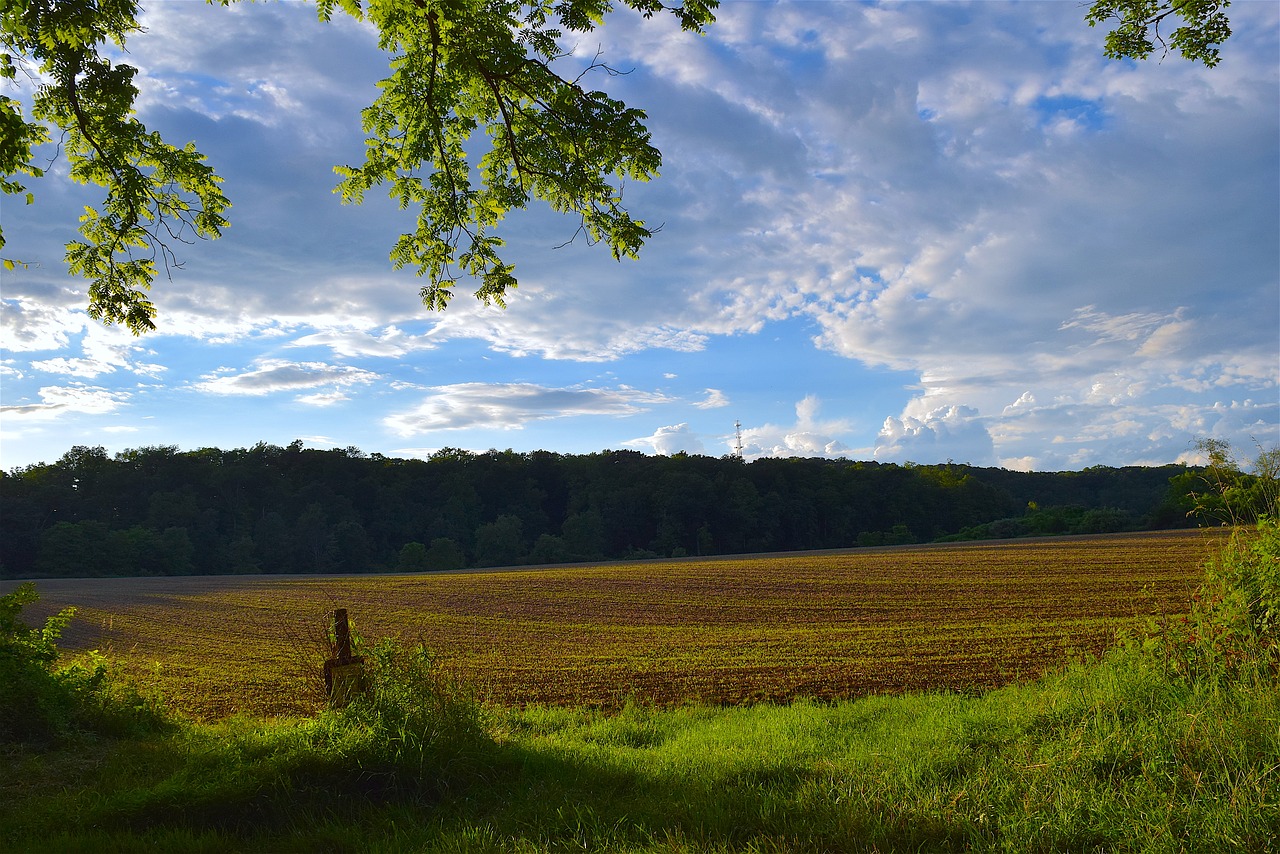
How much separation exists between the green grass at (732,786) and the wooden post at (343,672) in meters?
0.28

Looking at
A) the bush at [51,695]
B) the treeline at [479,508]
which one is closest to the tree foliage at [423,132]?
the bush at [51,695]

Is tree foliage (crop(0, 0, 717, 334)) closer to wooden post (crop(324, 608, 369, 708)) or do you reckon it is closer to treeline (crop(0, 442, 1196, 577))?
wooden post (crop(324, 608, 369, 708))

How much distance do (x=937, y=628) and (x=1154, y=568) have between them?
698 inches

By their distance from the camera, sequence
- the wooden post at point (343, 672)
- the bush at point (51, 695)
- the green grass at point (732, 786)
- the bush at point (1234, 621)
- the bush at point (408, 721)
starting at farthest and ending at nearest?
1. the bush at point (51, 695)
2. the wooden post at point (343, 672)
3. the bush at point (1234, 621)
4. the bush at point (408, 721)
5. the green grass at point (732, 786)

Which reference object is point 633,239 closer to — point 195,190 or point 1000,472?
point 195,190

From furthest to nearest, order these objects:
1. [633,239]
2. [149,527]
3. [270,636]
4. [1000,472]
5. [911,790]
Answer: [1000,472], [149,527], [270,636], [633,239], [911,790]

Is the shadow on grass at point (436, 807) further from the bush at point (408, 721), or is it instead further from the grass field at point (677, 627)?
the grass field at point (677, 627)

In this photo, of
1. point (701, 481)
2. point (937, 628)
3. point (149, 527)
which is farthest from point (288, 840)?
point (701, 481)

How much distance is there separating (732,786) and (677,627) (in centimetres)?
1394

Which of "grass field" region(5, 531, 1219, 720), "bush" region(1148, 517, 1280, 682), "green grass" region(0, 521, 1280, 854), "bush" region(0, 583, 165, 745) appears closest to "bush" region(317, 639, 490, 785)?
"green grass" region(0, 521, 1280, 854)

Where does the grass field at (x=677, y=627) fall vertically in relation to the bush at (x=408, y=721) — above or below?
below

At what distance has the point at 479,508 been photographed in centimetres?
7938

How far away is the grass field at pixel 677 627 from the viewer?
1112cm

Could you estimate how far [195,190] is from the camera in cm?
922
